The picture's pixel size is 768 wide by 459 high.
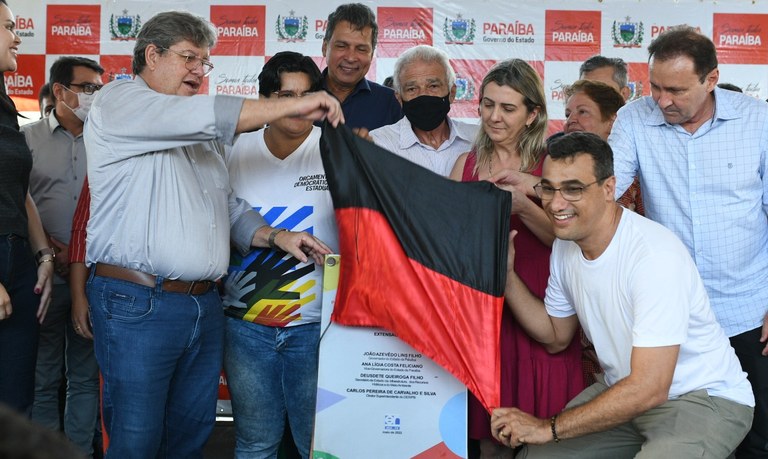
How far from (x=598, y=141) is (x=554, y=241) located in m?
0.37

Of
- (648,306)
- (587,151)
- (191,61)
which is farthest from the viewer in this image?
(191,61)

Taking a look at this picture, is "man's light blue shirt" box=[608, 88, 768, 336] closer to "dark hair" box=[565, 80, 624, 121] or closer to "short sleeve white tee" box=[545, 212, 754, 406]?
"short sleeve white tee" box=[545, 212, 754, 406]

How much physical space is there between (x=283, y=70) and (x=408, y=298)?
857 mm

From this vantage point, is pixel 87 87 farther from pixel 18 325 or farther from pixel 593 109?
pixel 593 109

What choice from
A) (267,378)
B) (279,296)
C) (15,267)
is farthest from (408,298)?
(15,267)

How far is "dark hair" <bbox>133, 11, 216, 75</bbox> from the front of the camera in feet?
7.49

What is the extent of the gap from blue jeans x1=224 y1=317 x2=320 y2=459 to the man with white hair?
811 mm

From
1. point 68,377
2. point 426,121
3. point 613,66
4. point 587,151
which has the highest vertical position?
point 613,66

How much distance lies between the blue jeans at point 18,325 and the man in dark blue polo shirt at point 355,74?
1429mm

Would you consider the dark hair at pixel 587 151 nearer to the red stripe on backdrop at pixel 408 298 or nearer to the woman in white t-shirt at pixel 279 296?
the red stripe on backdrop at pixel 408 298

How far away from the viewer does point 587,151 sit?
2.21 m

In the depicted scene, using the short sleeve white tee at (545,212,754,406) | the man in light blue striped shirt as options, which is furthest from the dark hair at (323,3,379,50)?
the short sleeve white tee at (545,212,754,406)

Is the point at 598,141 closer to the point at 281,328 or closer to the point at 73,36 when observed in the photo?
the point at 281,328

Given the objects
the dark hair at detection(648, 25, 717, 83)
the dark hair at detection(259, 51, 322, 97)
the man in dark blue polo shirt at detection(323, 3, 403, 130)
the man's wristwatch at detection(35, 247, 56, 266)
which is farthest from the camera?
the man in dark blue polo shirt at detection(323, 3, 403, 130)
